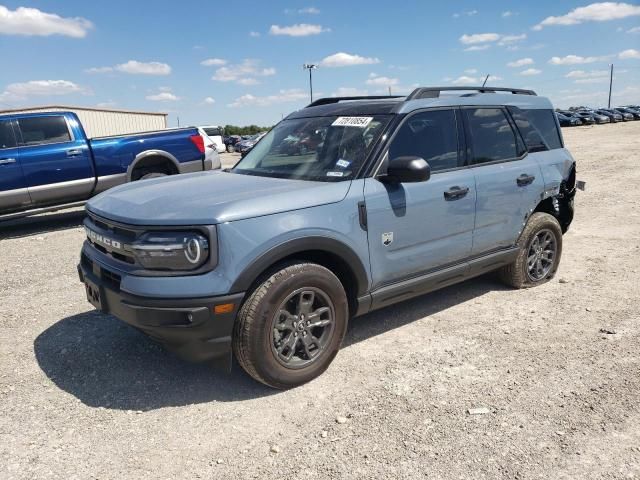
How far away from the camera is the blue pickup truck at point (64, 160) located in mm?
8047

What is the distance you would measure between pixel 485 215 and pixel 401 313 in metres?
1.11

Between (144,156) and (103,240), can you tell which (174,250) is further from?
(144,156)

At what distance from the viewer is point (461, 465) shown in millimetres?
2543

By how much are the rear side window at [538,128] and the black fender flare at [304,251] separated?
2.45 metres

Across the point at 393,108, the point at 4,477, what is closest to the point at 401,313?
the point at 393,108

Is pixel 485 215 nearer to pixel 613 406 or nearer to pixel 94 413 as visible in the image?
pixel 613 406

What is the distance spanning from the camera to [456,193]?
13.2 feet

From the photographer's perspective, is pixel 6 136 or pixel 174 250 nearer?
pixel 174 250

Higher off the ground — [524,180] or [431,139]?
[431,139]

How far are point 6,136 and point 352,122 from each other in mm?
6646

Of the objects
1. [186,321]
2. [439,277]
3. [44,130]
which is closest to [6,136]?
[44,130]

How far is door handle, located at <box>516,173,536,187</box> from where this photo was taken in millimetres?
4622

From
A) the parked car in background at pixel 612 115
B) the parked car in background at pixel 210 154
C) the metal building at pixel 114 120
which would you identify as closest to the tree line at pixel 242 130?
the metal building at pixel 114 120

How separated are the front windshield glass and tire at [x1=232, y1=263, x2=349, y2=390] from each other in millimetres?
781
